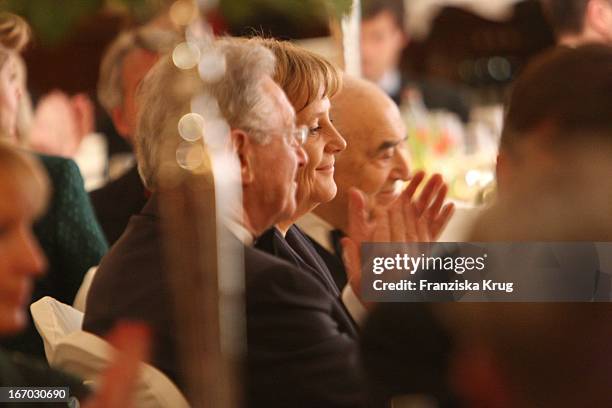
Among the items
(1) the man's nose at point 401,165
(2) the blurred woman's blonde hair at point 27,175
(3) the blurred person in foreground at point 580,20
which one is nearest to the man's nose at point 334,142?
(1) the man's nose at point 401,165

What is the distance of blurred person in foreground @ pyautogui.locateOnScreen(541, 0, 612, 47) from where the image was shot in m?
1.83

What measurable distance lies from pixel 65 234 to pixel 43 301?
135 mm

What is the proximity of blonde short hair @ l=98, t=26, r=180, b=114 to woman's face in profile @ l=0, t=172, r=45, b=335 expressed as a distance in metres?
0.23

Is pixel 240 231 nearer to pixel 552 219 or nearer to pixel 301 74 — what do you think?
pixel 301 74

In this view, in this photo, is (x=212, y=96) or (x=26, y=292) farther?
(x=26, y=292)

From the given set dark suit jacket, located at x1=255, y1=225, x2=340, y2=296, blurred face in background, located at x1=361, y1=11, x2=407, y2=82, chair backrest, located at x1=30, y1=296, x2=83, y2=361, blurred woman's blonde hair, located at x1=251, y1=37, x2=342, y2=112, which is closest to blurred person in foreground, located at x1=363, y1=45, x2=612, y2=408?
dark suit jacket, located at x1=255, y1=225, x2=340, y2=296

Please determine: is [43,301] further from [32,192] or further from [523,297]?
[523,297]

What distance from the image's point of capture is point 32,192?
1905mm

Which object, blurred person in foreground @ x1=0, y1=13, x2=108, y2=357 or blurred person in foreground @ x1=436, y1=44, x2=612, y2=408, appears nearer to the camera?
blurred person in foreground @ x1=436, y1=44, x2=612, y2=408

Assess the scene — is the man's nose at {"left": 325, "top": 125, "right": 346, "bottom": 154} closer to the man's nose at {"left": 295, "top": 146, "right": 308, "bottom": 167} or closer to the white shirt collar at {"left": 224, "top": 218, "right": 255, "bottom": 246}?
the man's nose at {"left": 295, "top": 146, "right": 308, "bottom": 167}

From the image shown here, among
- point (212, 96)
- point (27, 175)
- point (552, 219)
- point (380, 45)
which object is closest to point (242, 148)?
point (212, 96)

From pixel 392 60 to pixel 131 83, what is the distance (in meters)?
0.49

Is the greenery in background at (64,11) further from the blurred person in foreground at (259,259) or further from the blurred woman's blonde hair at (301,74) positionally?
the blurred woman's blonde hair at (301,74)

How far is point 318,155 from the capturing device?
1855mm
